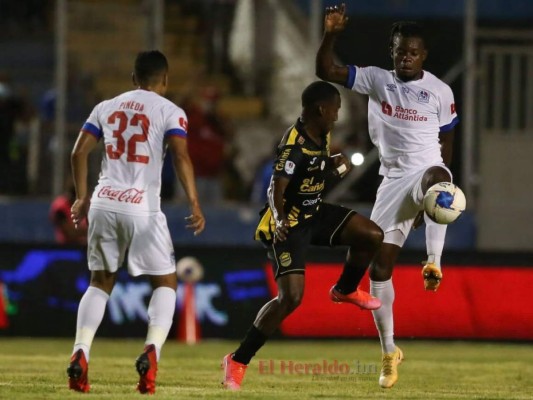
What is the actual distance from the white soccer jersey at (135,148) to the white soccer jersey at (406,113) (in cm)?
190

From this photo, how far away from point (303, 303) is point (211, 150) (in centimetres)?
288

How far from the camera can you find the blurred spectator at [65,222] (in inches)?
658

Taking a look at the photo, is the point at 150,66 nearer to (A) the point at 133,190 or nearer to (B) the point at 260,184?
(A) the point at 133,190

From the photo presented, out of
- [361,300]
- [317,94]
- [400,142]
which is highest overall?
[317,94]

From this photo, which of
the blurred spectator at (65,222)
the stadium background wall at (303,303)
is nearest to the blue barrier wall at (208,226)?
the blurred spectator at (65,222)

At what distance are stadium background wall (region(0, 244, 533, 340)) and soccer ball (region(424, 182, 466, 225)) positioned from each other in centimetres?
599

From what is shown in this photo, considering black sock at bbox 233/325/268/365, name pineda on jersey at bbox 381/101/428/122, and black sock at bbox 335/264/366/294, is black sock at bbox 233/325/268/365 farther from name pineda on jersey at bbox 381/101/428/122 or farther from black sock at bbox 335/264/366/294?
name pineda on jersey at bbox 381/101/428/122

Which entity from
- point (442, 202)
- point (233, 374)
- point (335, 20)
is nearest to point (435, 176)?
point (442, 202)

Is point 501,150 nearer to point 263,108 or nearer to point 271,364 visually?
point 263,108

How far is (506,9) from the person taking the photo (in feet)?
59.2

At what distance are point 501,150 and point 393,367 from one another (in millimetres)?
8365

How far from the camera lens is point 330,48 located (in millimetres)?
9867

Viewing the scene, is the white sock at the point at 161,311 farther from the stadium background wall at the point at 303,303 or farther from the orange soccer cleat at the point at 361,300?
the stadium background wall at the point at 303,303

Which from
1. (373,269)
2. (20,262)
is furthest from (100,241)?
(20,262)
